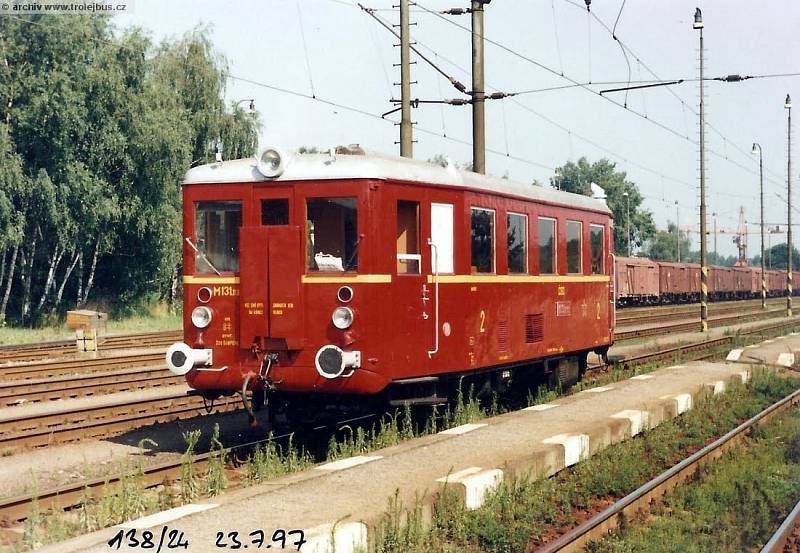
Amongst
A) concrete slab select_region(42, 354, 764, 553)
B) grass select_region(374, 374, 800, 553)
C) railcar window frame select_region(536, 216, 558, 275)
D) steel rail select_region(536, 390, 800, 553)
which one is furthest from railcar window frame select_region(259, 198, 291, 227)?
steel rail select_region(536, 390, 800, 553)

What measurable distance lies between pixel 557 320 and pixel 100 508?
773cm

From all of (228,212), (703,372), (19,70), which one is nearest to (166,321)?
(19,70)

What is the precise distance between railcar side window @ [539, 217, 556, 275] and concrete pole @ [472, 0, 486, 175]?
4.57m

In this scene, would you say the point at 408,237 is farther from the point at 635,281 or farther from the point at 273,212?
the point at 635,281

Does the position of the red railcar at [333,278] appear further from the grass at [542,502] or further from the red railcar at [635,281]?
the red railcar at [635,281]

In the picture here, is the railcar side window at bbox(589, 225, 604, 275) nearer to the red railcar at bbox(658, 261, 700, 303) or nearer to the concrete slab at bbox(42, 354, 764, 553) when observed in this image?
the concrete slab at bbox(42, 354, 764, 553)

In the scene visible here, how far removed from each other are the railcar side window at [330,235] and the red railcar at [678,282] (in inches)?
1891

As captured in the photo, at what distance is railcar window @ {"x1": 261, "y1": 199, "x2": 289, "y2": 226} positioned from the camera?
9797mm

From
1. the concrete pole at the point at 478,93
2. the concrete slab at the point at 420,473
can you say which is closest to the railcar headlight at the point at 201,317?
the concrete slab at the point at 420,473

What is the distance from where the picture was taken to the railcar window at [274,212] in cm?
980

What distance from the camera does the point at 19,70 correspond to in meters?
31.1

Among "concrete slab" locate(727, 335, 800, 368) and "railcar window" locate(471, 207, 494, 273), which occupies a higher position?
"railcar window" locate(471, 207, 494, 273)

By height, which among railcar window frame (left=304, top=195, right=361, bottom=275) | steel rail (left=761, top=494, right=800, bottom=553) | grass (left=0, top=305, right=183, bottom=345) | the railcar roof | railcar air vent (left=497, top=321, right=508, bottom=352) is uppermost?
the railcar roof

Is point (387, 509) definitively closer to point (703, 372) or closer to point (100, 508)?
point (100, 508)
